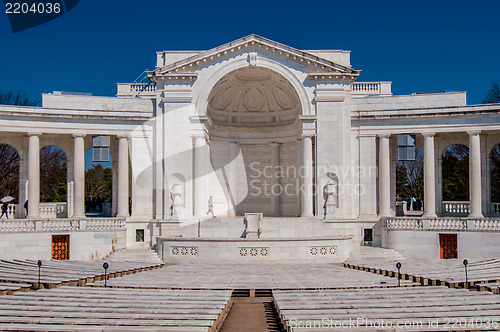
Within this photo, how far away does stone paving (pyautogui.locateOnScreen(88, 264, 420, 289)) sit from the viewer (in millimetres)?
23000

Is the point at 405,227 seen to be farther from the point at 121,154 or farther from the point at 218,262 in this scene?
the point at 121,154

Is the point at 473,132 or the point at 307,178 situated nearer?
the point at 473,132

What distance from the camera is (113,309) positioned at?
16578mm

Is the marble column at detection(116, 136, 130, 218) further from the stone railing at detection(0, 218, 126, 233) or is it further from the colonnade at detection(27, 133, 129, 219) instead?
the stone railing at detection(0, 218, 126, 233)

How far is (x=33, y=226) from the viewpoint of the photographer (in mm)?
38656

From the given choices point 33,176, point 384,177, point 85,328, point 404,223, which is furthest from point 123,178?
point 85,328

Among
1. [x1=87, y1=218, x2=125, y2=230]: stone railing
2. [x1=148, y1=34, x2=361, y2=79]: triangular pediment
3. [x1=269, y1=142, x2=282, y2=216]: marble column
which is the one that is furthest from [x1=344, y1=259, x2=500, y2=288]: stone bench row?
[x1=269, y1=142, x2=282, y2=216]: marble column

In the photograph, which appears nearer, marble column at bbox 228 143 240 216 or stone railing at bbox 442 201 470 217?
stone railing at bbox 442 201 470 217

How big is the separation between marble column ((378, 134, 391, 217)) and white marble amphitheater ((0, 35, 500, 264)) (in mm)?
110

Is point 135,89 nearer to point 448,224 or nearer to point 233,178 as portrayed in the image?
point 233,178

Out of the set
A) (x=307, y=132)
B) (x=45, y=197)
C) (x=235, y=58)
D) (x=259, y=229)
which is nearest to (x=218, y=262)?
(x=259, y=229)

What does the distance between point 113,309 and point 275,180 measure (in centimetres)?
3568

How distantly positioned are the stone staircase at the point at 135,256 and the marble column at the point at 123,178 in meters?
4.70

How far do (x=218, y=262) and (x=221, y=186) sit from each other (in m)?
16.4
